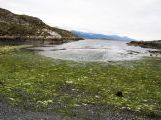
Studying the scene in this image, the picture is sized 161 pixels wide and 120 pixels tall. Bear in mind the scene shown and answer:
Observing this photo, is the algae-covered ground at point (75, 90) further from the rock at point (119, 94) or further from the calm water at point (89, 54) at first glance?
the calm water at point (89, 54)

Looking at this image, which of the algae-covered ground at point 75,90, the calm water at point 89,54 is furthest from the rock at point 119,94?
the calm water at point 89,54

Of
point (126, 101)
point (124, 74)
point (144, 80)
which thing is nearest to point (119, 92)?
point (126, 101)

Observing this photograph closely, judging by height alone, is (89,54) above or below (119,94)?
below

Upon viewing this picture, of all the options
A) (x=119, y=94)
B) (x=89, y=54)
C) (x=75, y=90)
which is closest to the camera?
(x=119, y=94)

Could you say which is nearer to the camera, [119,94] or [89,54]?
[119,94]

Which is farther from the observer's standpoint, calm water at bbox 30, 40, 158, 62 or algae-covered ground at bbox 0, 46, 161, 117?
calm water at bbox 30, 40, 158, 62

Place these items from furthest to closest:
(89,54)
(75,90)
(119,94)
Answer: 1. (89,54)
2. (75,90)
3. (119,94)

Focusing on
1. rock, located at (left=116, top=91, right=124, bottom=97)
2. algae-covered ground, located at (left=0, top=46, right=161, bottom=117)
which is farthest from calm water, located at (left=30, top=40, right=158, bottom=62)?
rock, located at (left=116, top=91, right=124, bottom=97)

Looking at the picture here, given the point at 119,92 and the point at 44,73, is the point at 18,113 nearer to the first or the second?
the point at 119,92

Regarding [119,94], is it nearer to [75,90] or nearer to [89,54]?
[75,90]

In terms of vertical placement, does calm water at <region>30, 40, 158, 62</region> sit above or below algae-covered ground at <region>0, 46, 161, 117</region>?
below

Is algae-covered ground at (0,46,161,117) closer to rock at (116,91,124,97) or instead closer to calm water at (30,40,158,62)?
rock at (116,91,124,97)

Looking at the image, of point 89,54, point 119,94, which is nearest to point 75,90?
point 119,94

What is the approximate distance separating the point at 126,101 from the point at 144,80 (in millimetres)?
14621
